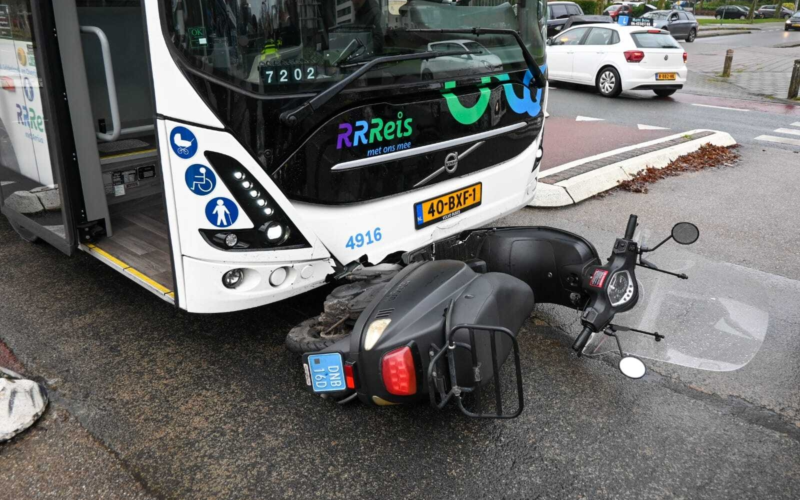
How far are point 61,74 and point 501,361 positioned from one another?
9.15 feet

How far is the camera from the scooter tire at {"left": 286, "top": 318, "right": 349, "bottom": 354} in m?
3.12

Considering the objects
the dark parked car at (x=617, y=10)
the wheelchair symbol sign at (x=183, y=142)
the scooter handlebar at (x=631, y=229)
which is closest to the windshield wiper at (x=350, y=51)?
the wheelchair symbol sign at (x=183, y=142)

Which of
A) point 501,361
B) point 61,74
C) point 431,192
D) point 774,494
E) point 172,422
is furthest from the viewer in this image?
point 431,192

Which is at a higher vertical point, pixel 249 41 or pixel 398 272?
pixel 249 41

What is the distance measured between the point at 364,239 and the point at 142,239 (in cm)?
155

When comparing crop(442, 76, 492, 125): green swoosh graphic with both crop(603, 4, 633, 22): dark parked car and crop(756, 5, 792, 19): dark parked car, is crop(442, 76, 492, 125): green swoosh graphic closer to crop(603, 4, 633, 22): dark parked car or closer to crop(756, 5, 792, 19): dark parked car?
crop(603, 4, 633, 22): dark parked car

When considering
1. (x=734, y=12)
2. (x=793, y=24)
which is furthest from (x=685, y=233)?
(x=734, y=12)

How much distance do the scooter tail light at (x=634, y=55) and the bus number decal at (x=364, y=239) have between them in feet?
38.0

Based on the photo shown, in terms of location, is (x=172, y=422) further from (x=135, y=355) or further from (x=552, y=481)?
(x=552, y=481)

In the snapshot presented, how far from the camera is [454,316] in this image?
2682 mm

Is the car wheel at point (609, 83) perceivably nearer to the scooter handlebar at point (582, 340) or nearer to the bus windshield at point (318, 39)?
the bus windshield at point (318, 39)

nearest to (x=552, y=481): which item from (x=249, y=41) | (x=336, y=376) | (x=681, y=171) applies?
(x=336, y=376)

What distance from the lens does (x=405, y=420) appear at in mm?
3158

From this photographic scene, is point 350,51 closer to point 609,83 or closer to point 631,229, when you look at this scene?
point 631,229
